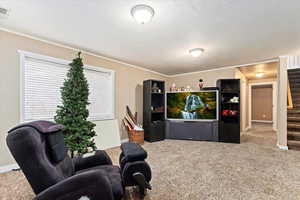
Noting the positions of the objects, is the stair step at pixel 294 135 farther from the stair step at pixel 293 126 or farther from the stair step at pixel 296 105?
the stair step at pixel 296 105

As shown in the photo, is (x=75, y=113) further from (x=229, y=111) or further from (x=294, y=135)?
(x=294, y=135)

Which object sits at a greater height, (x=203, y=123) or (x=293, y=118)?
(x=293, y=118)

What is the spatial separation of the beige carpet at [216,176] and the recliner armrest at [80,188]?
893mm

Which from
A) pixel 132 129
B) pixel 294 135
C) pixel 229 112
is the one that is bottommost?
pixel 294 135

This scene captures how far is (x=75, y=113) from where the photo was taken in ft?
9.45

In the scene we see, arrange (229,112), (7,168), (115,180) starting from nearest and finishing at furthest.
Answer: (115,180), (7,168), (229,112)

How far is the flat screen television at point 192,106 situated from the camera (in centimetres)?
459

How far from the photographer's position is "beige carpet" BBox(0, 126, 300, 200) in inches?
74.4

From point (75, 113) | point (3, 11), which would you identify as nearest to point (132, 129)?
point (75, 113)

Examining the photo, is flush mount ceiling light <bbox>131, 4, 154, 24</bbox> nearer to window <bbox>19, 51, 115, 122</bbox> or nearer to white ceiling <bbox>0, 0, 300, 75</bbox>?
white ceiling <bbox>0, 0, 300, 75</bbox>

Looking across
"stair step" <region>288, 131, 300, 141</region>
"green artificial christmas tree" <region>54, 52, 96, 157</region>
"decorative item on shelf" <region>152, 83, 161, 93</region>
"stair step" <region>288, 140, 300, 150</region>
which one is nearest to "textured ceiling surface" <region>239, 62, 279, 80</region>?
"stair step" <region>288, 131, 300, 141</region>

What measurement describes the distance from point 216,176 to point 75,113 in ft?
8.77

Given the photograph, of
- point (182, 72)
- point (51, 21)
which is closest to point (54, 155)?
point (51, 21)

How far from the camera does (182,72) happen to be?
5848mm
